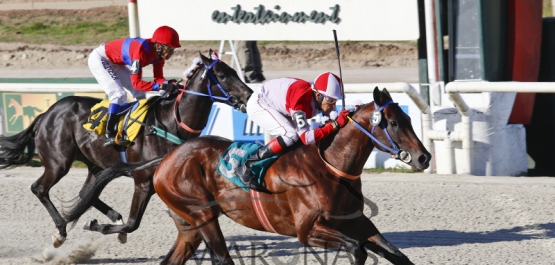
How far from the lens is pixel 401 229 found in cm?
711

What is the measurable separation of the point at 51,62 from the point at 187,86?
505 inches

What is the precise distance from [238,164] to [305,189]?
17.7 inches

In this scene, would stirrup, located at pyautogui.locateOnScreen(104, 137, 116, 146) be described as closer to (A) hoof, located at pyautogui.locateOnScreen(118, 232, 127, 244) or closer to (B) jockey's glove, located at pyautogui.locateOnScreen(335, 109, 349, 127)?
(A) hoof, located at pyautogui.locateOnScreen(118, 232, 127, 244)

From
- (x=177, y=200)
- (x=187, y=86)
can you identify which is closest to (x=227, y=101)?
(x=187, y=86)

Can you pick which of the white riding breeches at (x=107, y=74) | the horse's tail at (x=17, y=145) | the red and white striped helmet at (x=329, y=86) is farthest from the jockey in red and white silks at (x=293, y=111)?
the horse's tail at (x=17, y=145)

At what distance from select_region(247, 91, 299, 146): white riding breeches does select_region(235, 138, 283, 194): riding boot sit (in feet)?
0.26

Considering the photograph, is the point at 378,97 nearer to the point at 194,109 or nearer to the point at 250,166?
the point at 250,166

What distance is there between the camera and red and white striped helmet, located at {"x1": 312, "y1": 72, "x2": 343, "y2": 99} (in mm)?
5484

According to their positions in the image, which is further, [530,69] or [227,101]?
[530,69]

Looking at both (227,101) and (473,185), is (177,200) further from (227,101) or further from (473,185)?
(473,185)

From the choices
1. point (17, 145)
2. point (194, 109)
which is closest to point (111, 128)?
point (194, 109)

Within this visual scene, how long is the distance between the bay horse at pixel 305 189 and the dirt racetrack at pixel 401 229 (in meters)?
0.61

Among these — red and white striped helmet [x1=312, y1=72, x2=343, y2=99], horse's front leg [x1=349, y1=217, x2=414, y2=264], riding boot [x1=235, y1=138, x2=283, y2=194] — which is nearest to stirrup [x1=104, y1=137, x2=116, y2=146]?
riding boot [x1=235, y1=138, x2=283, y2=194]

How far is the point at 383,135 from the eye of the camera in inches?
205
